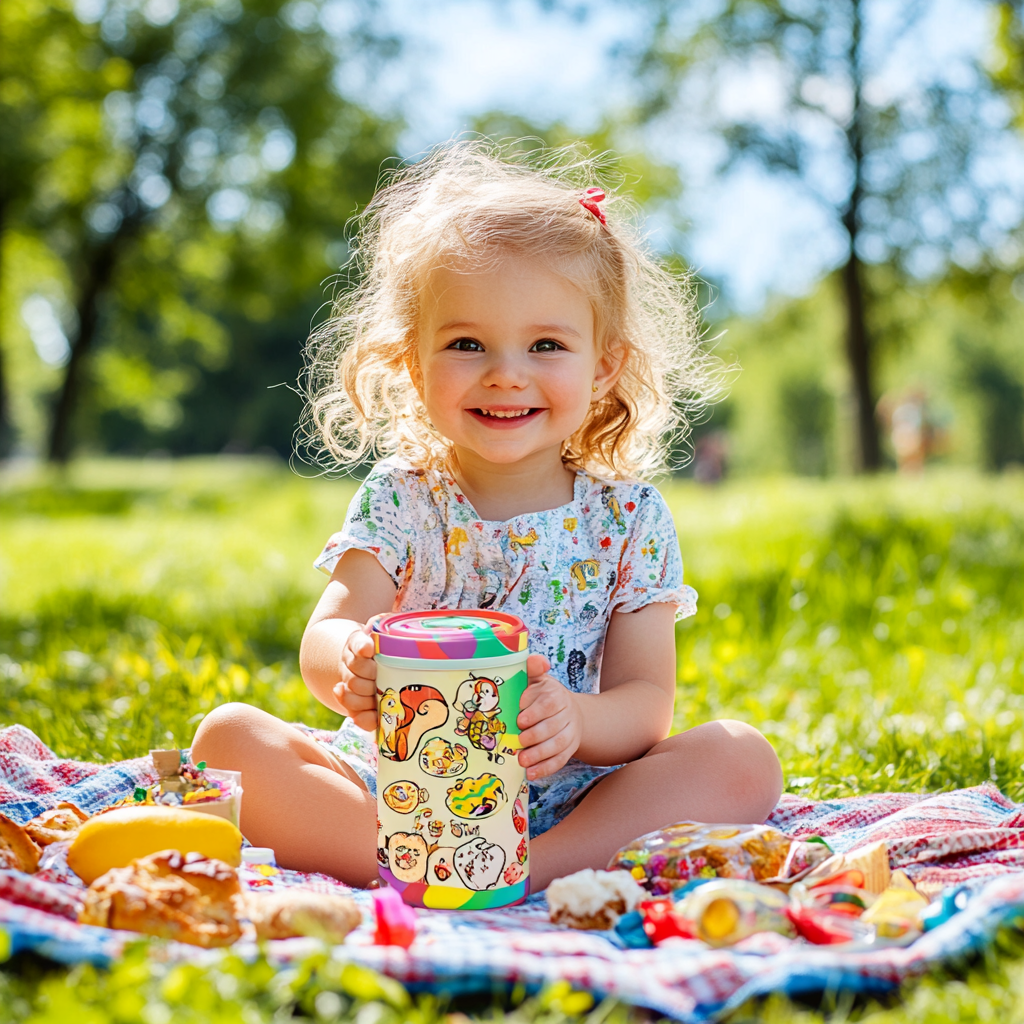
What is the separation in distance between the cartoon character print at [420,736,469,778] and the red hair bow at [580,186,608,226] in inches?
48.5

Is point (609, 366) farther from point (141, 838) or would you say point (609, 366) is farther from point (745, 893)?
point (141, 838)

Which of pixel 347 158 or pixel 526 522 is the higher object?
pixel 347 158

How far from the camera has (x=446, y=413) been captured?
2080 mm

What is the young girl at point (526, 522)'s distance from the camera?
1.89m

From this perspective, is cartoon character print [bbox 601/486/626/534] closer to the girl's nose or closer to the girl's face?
the girl's face

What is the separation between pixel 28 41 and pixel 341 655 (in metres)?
15.5

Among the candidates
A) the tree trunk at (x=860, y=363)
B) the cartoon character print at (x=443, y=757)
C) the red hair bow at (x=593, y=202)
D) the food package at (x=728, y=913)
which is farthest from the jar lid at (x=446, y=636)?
the tree trunk at (x=860, y=363)

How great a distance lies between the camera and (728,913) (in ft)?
4.82

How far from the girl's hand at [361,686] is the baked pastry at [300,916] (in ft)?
1.06

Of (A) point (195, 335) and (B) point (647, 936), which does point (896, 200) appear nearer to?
(B) point (647, 936)

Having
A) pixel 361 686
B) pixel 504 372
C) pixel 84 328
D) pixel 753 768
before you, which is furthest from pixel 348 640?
pixel 84 328

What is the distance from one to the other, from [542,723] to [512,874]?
244 millimetres

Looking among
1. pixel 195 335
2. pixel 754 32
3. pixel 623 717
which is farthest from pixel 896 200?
pixel 195 335

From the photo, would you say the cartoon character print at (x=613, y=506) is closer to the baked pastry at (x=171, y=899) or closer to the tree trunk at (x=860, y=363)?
the baked pastry at (x=171, y=899)
